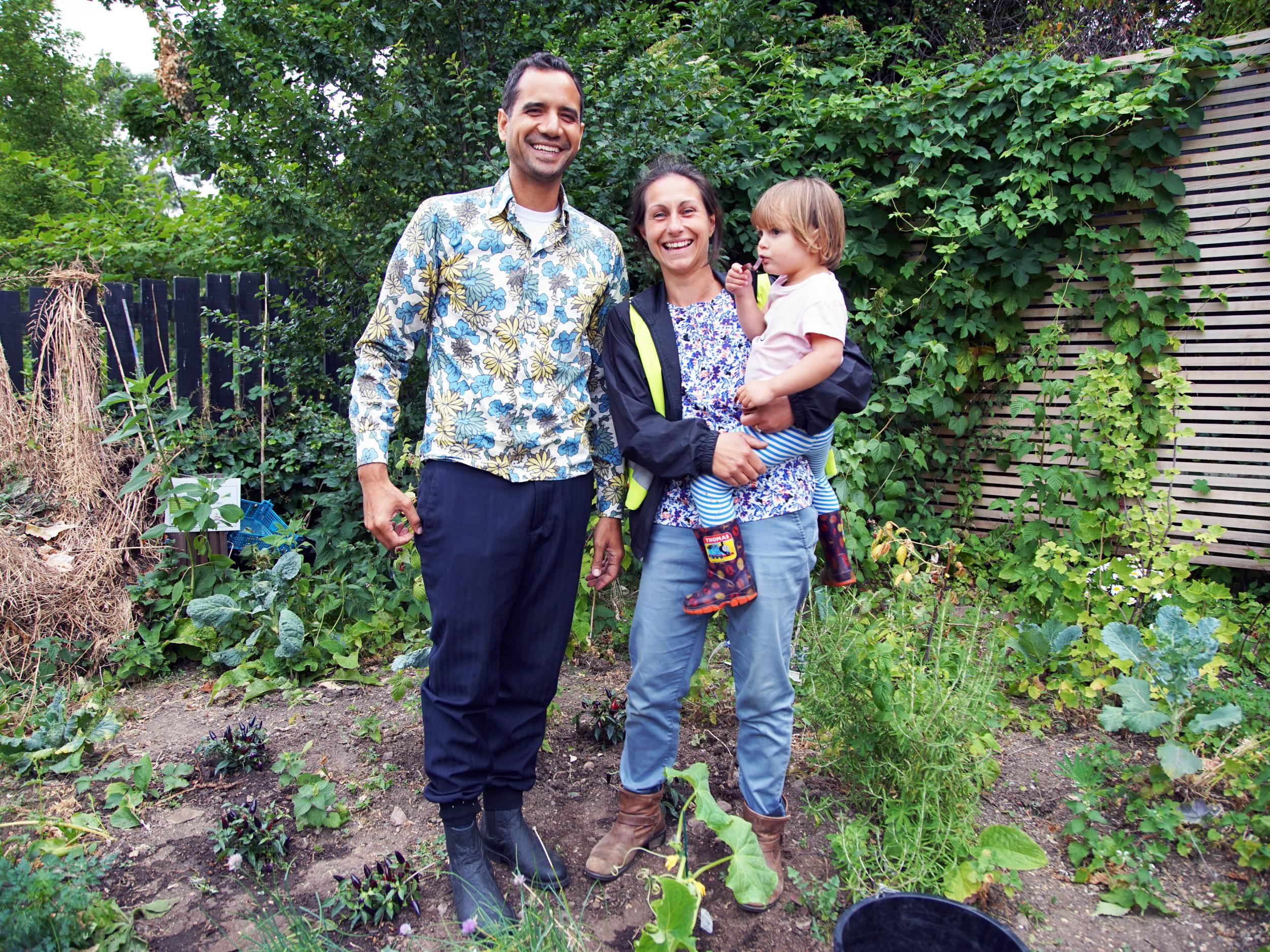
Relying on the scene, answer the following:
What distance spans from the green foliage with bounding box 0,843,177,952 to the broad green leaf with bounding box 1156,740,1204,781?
2.66 meters

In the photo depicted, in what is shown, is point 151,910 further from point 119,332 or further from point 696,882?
point 119,332

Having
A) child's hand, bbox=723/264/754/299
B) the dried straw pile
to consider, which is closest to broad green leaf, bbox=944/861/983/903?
child's hand, bbox=723/264/754/299

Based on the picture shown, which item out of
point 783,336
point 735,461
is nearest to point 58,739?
point 735,461

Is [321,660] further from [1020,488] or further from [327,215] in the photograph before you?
[1020,488]

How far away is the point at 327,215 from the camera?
347 centimetres

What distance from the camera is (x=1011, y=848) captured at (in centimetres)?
187

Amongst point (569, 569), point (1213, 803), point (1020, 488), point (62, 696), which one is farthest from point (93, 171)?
point (1213, 803)

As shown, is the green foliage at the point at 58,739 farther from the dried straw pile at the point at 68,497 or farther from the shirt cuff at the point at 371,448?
the shirt cuff at the point at 371,448

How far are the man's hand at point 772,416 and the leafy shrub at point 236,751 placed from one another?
Result: 203cm

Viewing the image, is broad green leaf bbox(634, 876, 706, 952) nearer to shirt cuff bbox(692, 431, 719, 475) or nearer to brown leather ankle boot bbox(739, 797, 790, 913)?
brown leather ankle boot bbox(739, 797, 790, 913)

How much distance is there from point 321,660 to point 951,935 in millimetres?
2663

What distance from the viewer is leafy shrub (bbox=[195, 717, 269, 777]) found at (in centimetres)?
256

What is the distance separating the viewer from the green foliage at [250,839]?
82.7 inches

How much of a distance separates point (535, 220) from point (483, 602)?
1004 mm
